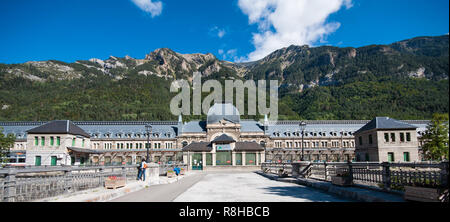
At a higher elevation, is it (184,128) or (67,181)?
(184,128)

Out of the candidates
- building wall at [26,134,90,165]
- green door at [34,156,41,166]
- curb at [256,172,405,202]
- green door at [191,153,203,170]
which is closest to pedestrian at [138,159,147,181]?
curb at [256,172,405,202]

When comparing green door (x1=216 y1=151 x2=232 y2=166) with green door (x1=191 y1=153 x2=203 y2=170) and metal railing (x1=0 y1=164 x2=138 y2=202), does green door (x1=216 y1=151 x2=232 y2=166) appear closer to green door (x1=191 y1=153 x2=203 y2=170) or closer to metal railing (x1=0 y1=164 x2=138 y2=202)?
green door (x1=191 y1=153 x2=203 y2=170)

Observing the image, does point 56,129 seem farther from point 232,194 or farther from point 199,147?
point 232,194

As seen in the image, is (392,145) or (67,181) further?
(392,145)

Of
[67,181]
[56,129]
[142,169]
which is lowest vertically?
[142,169]

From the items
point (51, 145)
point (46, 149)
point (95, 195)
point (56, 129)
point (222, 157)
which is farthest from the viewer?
point (222, 157)

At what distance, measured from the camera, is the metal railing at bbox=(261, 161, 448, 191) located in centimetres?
918

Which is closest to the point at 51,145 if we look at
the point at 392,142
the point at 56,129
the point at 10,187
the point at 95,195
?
the point at 56,129

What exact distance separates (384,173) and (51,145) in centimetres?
5243

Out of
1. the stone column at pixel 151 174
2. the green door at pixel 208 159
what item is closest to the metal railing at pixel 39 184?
the stone column at pixel 151 174

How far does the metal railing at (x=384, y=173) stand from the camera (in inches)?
361

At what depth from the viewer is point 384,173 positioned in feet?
40.8

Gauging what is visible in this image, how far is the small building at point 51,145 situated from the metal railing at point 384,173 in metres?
39.9
